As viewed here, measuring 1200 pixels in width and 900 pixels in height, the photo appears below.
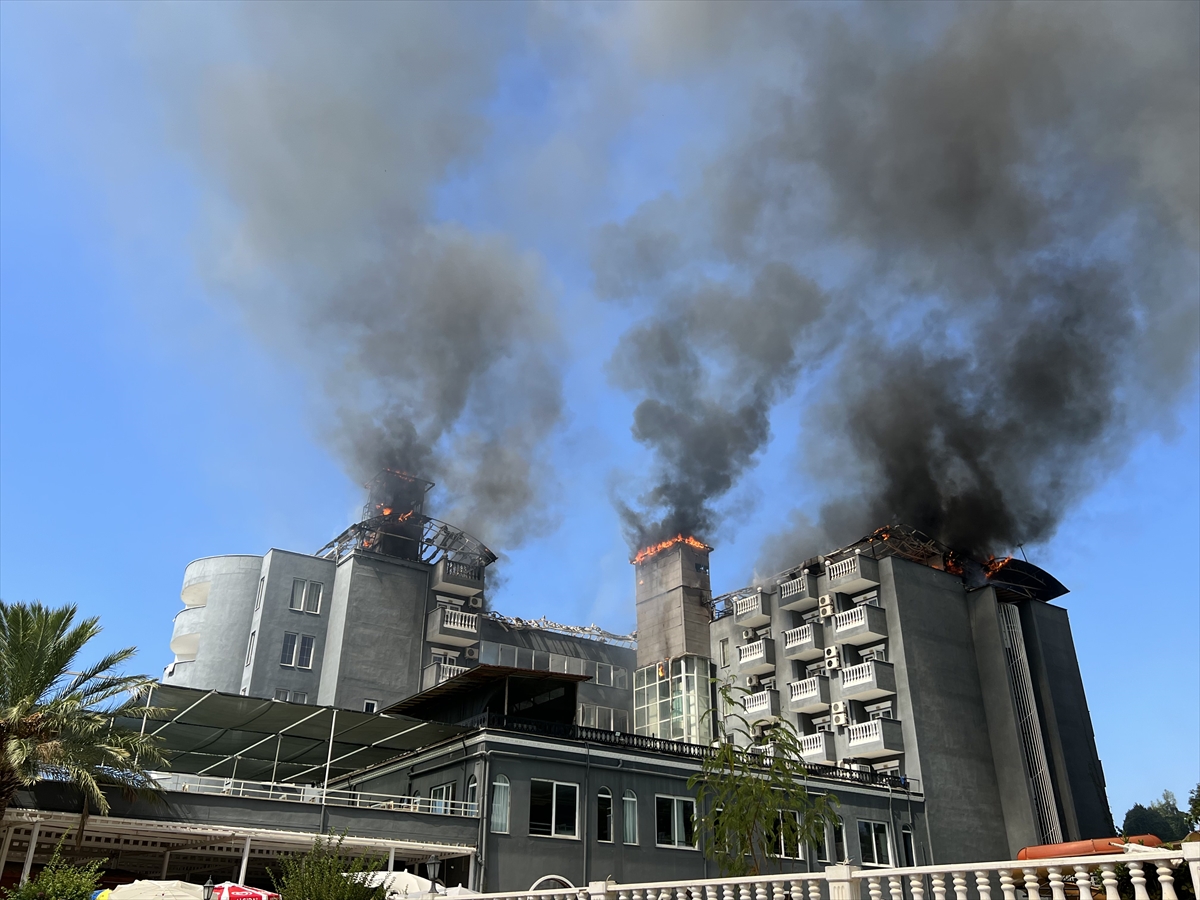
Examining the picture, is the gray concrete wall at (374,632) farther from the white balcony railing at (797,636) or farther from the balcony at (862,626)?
the balcony at (862,626)

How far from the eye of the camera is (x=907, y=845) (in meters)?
40.2

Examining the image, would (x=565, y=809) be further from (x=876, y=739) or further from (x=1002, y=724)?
(x=1002, y=724)

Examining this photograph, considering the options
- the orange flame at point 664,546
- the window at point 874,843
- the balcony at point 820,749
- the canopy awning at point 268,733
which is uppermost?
the orange flame at point 664,546

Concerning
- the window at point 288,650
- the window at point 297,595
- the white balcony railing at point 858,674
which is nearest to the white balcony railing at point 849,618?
the white balcony railing at point 858,674

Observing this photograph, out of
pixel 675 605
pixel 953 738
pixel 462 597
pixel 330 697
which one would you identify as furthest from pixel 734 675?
pixel 330 697

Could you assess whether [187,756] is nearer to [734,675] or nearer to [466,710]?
[466,710]

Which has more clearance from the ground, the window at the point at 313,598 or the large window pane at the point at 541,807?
the window at the point at 313,598

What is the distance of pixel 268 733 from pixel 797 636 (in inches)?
1072

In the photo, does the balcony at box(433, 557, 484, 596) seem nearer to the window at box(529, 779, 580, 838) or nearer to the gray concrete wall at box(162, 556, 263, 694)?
the gray concrete wall at box(162, 556, 263, 694)

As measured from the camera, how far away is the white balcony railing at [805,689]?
46750mm

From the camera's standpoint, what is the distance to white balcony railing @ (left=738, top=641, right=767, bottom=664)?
50500mm

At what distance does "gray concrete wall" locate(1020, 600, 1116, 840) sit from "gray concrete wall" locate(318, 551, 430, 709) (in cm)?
3339

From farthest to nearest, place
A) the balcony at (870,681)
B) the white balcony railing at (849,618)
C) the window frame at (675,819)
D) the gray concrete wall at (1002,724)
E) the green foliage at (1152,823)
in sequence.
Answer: the green foliage at (1152,823) → the white balcony railing at (849,618) → the balcony at (870,681) → the gray concrete wall at (1002,724) → the window frame at (675,819)

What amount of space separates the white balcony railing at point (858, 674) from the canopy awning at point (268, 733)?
2123 cm
